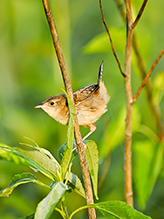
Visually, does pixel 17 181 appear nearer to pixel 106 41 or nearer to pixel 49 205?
pixel 49 205

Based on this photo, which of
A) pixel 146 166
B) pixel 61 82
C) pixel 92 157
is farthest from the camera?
pixel 61 82

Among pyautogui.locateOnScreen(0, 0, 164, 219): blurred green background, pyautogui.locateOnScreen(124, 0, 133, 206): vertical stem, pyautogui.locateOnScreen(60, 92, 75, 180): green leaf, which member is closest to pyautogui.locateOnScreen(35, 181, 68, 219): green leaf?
pyautogui.locateOnScreen(60, 92, 75, 180): green leaf

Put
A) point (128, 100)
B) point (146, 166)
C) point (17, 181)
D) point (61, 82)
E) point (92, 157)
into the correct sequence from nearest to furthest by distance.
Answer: point (17, 181) → point (92, 157) → point (128, 100) → point (146, 166) → point (61, 82)

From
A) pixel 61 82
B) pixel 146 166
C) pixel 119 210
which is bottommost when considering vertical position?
pixel 146 166

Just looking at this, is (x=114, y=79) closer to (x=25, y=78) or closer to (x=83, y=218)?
(x=25, y=78)

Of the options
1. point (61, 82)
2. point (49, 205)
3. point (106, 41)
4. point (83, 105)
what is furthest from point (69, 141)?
point (61, 82)

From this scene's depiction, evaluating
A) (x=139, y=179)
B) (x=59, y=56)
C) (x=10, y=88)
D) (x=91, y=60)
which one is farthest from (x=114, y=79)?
(x=59, y=56)
